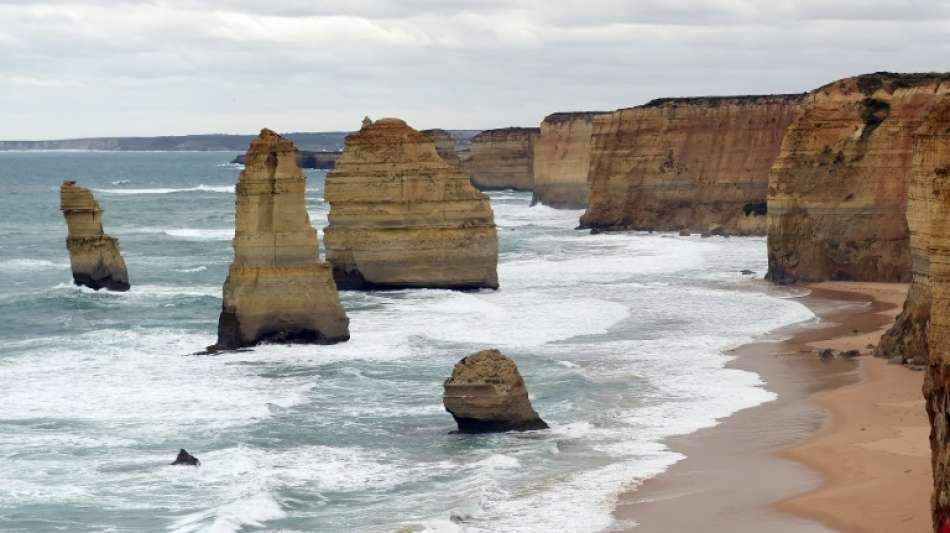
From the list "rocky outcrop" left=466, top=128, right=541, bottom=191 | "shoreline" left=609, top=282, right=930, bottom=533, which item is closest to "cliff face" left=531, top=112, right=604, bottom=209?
"rocky outcrop" left=466, top=128, right=541, bottom=191

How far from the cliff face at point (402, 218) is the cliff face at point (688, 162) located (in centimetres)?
2718

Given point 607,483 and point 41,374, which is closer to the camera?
point 607,483

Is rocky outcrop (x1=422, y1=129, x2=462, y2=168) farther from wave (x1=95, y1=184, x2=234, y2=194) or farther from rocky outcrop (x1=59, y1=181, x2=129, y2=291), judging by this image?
wave (x1=95, y1=184, x2=234, y2=194)

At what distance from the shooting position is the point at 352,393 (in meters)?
29.7

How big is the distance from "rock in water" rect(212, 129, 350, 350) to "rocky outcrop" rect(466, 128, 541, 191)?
88.7 metres

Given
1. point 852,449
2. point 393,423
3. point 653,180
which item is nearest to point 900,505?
point 852,449

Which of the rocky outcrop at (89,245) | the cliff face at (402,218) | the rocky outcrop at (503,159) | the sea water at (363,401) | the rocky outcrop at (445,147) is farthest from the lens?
the rocky outcrop at (503,159)

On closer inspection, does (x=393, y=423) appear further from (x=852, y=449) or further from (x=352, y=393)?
(x=852, y=449)

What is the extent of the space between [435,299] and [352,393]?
539 inches

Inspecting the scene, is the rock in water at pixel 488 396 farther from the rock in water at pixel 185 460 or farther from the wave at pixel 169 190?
the wave at pixel 169 190

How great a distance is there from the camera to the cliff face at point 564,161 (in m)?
101

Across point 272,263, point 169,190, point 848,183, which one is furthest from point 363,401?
point 169,190

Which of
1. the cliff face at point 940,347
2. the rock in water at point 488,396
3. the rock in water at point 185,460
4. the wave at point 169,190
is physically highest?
the cliff face at point 940,347

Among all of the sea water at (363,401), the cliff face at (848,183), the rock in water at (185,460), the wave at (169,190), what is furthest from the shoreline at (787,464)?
the wave at (169,190)
